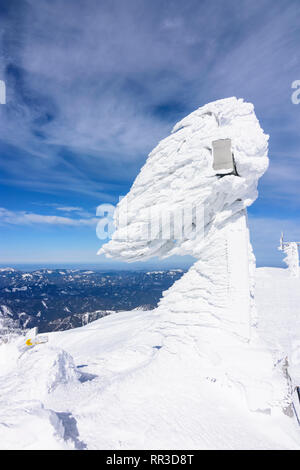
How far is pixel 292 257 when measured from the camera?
25891mm

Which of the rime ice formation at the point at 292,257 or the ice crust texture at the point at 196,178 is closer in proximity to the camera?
the ice crust texture at the point at 196,178

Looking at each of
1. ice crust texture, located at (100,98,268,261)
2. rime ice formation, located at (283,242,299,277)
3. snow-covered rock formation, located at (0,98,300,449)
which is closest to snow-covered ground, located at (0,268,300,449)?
snow-covered rock formation, located at (0,98,300,449)

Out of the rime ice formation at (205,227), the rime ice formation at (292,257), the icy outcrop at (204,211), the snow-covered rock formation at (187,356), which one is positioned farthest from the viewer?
the rime ice formation at (292,257)

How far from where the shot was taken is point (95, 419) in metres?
4.01

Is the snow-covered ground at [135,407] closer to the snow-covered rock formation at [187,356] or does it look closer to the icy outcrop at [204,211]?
the snow-covered rock formation at [187,356]

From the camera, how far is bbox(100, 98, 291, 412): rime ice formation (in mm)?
6273

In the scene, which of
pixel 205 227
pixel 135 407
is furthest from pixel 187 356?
pixel 205 227

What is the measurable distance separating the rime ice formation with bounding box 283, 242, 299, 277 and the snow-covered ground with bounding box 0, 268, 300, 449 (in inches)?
808

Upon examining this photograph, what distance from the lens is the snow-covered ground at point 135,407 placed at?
3.31 metres

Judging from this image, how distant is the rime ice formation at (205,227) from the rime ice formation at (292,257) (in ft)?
68.2

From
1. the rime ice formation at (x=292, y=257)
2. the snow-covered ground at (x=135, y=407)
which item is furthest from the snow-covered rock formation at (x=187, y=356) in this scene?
the rime ice formation at (x=292, y=257)

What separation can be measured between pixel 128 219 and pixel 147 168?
169cm

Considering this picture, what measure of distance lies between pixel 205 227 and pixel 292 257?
23.3 metres
